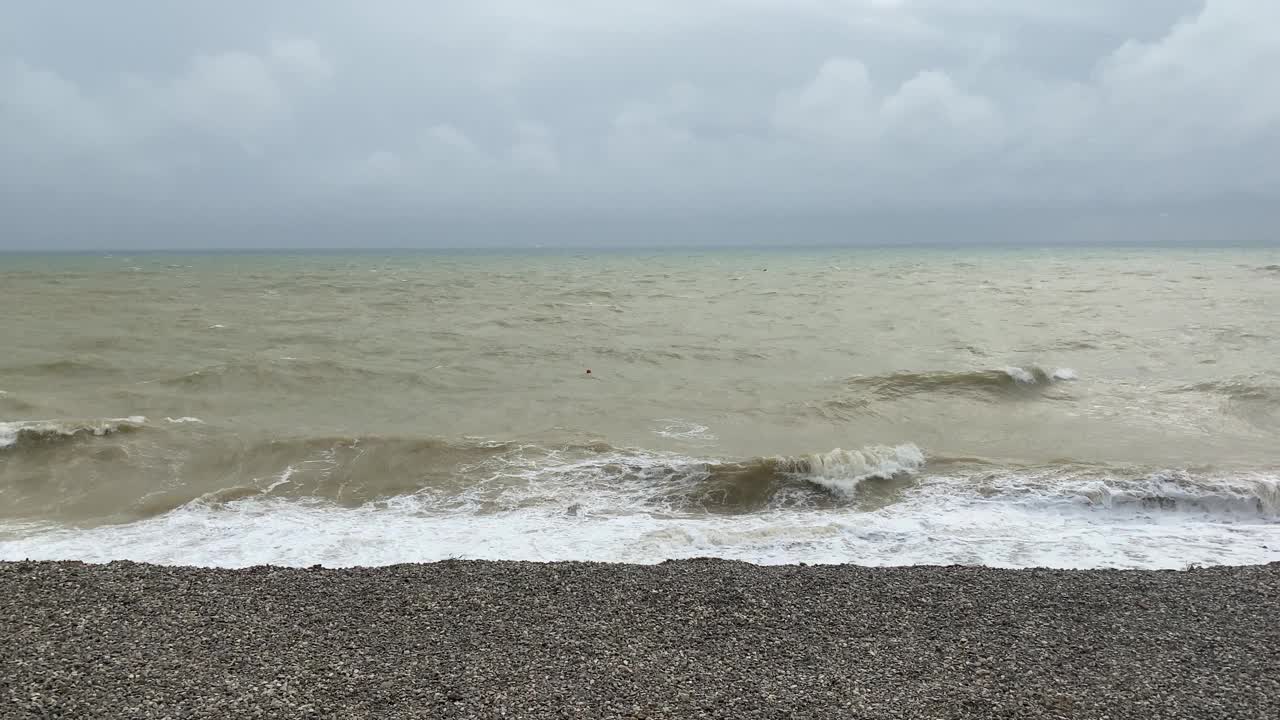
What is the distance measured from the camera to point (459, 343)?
21.9 meters

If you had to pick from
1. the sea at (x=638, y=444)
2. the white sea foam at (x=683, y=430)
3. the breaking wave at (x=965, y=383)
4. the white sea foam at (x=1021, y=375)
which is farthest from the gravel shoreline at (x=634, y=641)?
the white sea foam at (x=1021, y=375)

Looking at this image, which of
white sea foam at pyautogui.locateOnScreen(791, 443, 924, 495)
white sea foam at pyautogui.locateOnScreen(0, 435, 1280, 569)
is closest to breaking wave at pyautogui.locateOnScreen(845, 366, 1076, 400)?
white sea foam at pyautogui.locateOnScreen(791, 443, 924, 495)

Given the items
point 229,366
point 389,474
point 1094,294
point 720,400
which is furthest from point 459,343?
point 1094,294

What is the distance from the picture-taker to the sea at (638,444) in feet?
26.7

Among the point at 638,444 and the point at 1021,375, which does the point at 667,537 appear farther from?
the point at 1021,375

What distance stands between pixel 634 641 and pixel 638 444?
6.53 m

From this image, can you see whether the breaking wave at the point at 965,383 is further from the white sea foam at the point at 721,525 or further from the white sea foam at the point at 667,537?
the white sea foam at the point at 667,537

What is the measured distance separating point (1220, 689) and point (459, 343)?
19614mm

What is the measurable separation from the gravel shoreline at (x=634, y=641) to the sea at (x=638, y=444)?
1.10 meters

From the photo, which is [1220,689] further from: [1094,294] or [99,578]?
[1094,294]

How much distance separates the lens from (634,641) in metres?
5.41

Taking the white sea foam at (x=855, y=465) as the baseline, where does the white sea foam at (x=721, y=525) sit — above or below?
below

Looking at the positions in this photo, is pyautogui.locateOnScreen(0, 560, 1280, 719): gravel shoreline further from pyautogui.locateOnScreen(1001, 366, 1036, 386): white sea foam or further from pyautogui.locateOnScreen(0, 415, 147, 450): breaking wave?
pyautogui.locateOnScreen(1001, 366, 1036, 386): white sea foam

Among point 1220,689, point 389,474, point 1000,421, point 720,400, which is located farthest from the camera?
point 720,400
